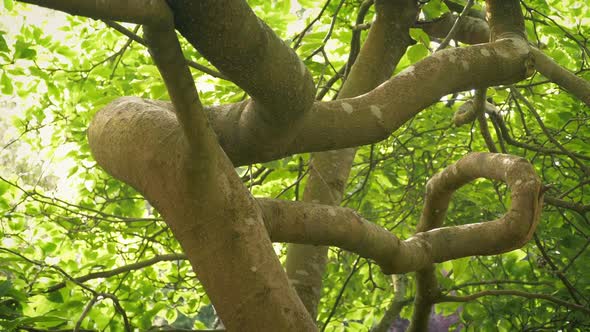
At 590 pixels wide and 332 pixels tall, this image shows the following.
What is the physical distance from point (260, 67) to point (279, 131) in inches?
A: 11.3

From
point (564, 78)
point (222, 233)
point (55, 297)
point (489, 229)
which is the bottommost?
point (222, 233)

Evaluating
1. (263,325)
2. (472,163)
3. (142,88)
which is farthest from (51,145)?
(263,325)

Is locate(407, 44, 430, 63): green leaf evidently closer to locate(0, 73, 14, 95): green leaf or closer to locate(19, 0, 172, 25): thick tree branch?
locate(19, 0, 172, 25): thick tree branch

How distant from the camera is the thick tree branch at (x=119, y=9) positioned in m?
0.87

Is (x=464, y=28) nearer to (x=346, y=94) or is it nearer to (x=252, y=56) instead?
(x=346, y=94)

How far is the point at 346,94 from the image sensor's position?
109 inches

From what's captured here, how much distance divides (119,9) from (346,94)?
6.29 ft

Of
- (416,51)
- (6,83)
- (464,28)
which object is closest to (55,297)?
(6,83)

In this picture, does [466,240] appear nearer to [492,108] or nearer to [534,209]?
[534,209]

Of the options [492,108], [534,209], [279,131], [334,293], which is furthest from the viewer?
[334,293]

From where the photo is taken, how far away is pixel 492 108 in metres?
3.42

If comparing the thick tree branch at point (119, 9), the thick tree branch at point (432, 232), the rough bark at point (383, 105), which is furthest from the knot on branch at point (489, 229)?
the thick tree branch at point (119, 9)

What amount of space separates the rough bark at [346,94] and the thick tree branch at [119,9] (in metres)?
1.74

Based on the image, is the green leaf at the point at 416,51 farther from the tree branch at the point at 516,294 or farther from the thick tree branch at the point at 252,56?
the thick tree branch at the point at 252,56
